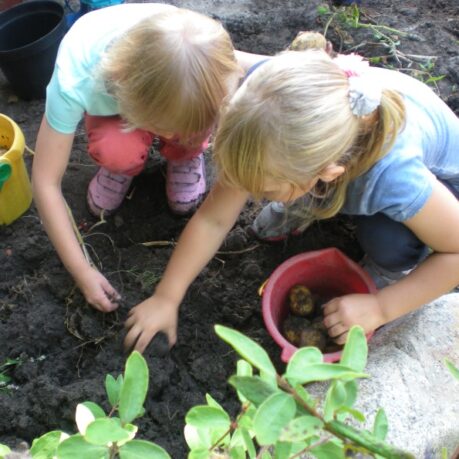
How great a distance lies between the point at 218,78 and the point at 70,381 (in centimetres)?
84

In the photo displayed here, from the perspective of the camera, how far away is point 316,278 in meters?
1.67

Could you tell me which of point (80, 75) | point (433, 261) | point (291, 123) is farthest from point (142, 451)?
point (80, 75)

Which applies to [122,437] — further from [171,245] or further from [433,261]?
[171,245]

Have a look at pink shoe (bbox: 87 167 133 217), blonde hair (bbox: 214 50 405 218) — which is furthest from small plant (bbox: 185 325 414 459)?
pink shoe (bbox: 87 167 133 217)

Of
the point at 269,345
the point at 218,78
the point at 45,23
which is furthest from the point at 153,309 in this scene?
the point at 45,23

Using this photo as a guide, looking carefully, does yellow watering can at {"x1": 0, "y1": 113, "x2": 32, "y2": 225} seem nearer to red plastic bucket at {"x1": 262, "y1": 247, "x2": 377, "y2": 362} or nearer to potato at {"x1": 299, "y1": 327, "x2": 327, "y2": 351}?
red plastic bucket at {"x1": 262, "y1": 247, "x2": 377, "y2": 362}

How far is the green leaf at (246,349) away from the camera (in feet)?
1.82

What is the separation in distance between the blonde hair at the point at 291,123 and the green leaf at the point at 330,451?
587 millimetres

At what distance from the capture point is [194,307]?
1.64m

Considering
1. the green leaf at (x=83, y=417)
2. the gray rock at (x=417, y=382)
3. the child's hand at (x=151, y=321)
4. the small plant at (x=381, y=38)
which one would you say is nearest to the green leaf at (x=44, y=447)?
the green leaf at (x=83, y=417)

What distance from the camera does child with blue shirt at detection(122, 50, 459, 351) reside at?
3.51 ft

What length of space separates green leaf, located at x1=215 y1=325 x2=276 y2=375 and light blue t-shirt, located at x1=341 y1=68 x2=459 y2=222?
0.81 m

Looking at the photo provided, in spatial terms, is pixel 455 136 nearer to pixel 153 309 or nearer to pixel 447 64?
pixel 153 309

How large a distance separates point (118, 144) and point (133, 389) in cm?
112
